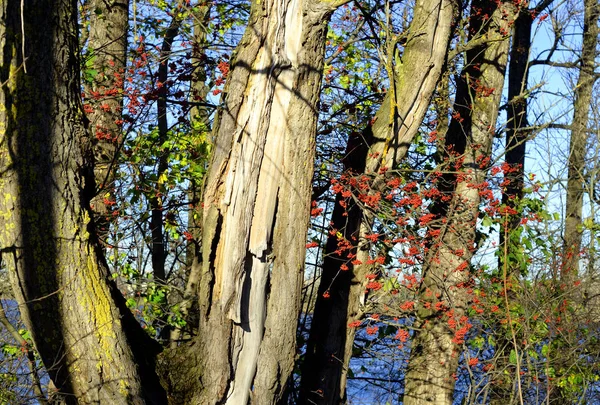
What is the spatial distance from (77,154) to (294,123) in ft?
4.05

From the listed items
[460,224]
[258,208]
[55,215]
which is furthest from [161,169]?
[55,215]

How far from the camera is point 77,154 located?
3.42m

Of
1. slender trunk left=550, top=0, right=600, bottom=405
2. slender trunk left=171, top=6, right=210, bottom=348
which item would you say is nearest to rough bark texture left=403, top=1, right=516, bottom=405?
slender trunk left=171, top=6, right=210, bottom=348

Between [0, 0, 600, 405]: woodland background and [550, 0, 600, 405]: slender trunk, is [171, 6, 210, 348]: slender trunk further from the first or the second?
[550, 0, 600, 405]: slender trunk

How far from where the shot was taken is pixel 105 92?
242 inches

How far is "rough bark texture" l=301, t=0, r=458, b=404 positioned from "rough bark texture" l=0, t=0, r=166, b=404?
6.50 feet

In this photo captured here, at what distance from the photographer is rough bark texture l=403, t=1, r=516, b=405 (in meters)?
5.93

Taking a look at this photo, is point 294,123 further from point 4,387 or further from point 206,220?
point 4,387

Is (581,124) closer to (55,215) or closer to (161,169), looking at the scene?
(161,169)

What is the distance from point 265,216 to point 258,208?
6cm

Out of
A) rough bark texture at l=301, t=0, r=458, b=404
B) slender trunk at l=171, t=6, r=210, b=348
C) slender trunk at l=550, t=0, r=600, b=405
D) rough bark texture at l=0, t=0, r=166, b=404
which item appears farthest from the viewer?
slender trunk at l=550, t=0, r=600, b=405

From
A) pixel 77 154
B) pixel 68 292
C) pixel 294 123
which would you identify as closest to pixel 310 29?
pixel 294 123

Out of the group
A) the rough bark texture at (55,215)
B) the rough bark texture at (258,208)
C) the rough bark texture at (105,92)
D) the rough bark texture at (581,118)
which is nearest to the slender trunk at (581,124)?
the rough bark texture at (581,118)

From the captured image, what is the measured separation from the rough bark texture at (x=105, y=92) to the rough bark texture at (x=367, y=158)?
2038mm
